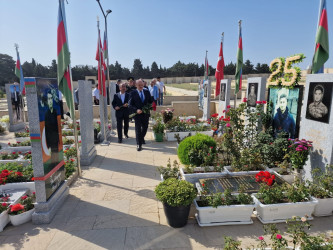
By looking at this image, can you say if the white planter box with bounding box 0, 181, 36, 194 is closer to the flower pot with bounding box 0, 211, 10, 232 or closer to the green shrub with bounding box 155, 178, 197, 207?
the flower pot with bounding box 0, 211, 10, 232

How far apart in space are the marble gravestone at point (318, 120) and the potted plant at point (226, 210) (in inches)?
68.3

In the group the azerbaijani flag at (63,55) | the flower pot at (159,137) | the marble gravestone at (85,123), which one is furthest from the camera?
the flower pot at (159,137)

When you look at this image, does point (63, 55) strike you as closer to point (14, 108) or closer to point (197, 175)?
point (197, 175)

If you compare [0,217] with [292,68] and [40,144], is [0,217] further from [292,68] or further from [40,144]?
[292,68]

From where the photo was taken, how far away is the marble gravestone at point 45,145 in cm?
325

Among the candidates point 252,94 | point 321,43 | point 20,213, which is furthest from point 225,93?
point 20,213

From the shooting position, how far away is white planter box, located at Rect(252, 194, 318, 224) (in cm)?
332

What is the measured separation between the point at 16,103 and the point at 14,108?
265 mm

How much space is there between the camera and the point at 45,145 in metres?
3.49

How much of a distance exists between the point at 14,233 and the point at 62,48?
3.27 meters

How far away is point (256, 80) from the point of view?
247 inches

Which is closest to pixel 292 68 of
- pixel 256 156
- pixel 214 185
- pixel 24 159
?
pixel 256 156

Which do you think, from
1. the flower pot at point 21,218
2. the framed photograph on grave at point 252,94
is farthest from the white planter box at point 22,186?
the framed photograph on grave at point 252,94

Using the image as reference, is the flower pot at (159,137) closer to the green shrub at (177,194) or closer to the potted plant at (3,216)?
the green shrub at (177,194)
